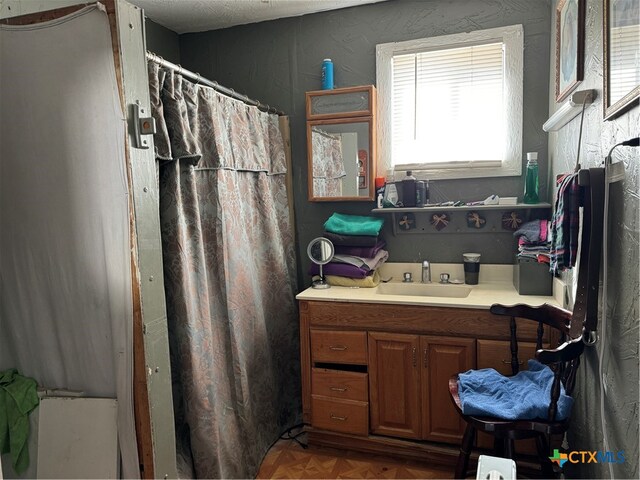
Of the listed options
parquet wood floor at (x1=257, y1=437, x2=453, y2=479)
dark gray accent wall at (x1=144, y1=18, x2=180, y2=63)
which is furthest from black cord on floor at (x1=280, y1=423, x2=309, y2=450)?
dark gray accent wall at (x1=144, y1=18, x2=180, y2=63)

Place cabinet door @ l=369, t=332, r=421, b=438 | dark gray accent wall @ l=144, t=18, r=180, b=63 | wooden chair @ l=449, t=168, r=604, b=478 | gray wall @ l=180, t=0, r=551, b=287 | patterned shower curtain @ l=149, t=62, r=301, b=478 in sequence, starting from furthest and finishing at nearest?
dark gray accent wall @ l=144, t=18, r=180, b=63 → gray wall @ l=180, t=0, r=551, b=287 → cabinet door @ l=369, t=332, r=421, b=438 → patterned shower curtain @ l=149, t=62, r=301, b=478 → wooden chair @ l=449, t=168, r=604, b=478

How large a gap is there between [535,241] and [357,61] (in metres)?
1.45

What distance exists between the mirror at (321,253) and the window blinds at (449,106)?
654 millimetres

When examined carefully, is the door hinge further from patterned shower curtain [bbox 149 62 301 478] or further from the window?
the window

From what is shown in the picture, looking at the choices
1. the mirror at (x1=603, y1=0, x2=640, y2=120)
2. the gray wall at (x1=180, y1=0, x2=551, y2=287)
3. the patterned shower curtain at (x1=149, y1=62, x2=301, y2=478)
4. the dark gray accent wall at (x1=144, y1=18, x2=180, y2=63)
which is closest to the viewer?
the mirror at (x1=603, y1=0, x2=640, y2=120)

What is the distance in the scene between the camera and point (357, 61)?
2.56 m

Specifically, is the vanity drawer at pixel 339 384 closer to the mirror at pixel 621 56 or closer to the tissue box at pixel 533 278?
the tissue box at pixel 533 278

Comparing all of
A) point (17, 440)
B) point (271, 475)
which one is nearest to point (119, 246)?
point (17, 440)

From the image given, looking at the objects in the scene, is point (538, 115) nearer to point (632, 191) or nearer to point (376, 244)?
point (376, 244)

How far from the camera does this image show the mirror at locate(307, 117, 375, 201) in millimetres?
2475

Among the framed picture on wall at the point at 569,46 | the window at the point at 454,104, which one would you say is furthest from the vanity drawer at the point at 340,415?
the framed picture on wall at the point at 569,46

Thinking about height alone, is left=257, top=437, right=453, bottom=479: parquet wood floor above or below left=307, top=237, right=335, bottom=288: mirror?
below

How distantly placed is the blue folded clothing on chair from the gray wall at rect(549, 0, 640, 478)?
13 cm

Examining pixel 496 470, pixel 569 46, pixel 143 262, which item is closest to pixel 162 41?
pixel 143 262
